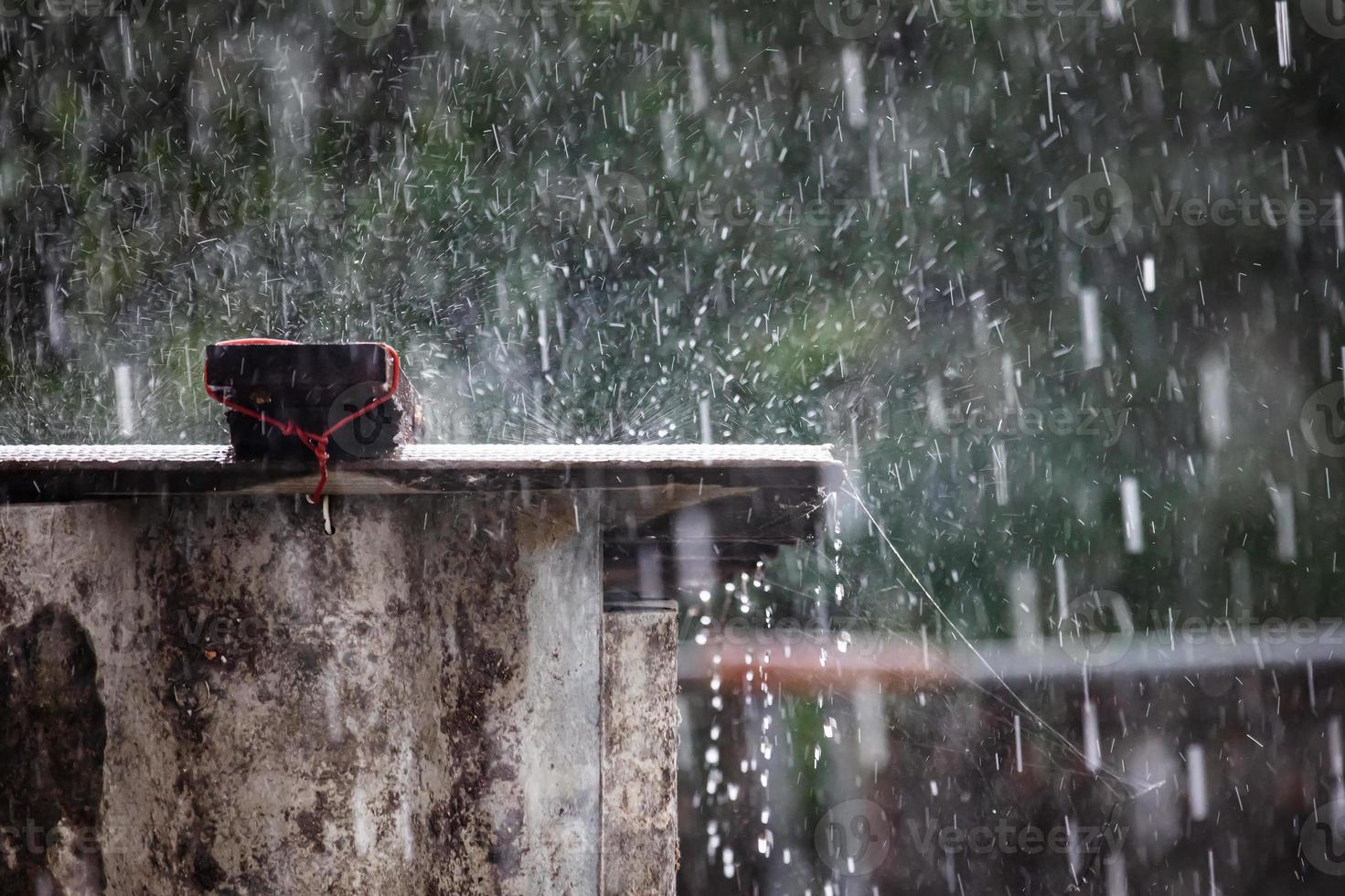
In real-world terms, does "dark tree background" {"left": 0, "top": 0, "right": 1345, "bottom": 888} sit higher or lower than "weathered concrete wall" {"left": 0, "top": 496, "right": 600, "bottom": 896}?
higher

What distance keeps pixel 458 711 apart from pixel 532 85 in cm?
1070

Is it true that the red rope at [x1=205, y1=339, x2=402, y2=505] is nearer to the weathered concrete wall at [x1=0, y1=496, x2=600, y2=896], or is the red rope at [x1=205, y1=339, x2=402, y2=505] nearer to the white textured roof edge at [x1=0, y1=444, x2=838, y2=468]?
the white textured roof edge at [x1=0, y1=444, x2=838, y2=468]

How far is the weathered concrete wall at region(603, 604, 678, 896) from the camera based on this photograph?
227cm

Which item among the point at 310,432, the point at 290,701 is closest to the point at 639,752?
the point at 290,701

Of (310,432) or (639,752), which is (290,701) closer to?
(310,432)

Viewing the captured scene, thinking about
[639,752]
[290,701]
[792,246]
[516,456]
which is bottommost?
[639,752]

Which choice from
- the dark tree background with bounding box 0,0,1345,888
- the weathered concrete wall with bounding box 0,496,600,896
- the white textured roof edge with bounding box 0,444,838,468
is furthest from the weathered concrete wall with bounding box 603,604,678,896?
the dark tree background with bounding box 0,0,1345,888

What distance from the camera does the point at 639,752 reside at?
7.64ft

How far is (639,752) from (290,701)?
920mm

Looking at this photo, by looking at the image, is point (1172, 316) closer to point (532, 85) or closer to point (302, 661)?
point (532, 85)

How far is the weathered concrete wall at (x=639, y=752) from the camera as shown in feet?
7.45

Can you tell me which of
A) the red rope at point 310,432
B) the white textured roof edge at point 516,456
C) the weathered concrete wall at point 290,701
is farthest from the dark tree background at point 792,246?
the red rope at point 310,432

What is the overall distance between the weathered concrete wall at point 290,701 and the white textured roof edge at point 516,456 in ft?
0.46

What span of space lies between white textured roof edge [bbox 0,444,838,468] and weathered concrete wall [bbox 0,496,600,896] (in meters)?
0.14
